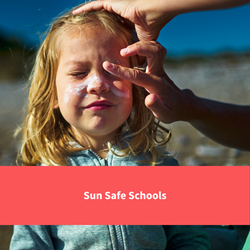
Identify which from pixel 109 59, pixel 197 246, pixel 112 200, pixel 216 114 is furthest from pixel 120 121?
pixel 197 246

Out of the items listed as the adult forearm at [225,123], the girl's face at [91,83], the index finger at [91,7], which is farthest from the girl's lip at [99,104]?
the adult forearm at [225,123]

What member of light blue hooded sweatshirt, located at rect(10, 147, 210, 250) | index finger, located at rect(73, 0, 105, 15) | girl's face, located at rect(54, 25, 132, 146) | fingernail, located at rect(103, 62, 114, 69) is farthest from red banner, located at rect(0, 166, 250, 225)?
index finger, located at rect(73, 0, 105, 15)

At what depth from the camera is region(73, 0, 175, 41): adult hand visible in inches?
38.1

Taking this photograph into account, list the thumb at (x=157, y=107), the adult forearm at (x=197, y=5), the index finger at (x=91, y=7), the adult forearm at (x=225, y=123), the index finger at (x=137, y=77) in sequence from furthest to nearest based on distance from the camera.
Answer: the adult forearm at (x=225, y=123)
the index finger at (x=91, y=7)
the thumb at (x=157, y=107)
the index finger at (x=137, y=77)
the adult forearm at (x=197, y=5)

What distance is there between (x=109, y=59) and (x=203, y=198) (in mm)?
801

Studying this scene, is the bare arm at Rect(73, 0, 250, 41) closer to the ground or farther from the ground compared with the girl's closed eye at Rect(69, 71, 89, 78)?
farther from the ground

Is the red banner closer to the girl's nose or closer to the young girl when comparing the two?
the young girl

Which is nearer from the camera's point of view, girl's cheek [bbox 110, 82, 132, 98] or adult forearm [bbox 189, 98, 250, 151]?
girl's cheek [bbox 110, 82, 132, 98]

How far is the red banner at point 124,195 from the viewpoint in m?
1.21

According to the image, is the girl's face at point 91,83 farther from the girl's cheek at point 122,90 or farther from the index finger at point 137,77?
the index finger at point 137,77

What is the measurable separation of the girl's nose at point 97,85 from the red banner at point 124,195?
1.29 ft

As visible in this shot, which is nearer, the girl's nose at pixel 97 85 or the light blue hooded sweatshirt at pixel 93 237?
the girl's nose at pixel 97 85

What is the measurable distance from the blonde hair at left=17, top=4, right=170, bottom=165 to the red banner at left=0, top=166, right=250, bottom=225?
0.10m

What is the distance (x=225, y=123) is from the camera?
1.51m
